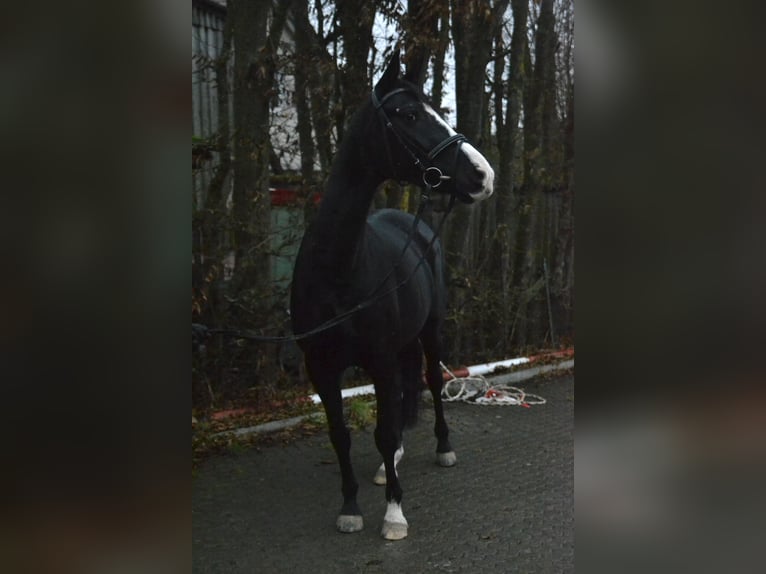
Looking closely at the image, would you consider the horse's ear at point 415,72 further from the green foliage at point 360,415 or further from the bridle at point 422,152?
the green foliage at point 360,415

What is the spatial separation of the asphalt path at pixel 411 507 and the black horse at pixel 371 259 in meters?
0.25

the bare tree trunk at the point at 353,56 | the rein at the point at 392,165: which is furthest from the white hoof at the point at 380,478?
the bare tree trunk at the point at 353,56

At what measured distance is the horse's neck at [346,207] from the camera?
10.8ft

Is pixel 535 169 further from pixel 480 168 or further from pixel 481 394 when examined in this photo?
pixel 480 168

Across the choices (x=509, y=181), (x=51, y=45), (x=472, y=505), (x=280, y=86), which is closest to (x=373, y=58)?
(x=280, y=86)

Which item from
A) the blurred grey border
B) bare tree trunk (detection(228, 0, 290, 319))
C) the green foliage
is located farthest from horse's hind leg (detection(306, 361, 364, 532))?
the blurred grey border

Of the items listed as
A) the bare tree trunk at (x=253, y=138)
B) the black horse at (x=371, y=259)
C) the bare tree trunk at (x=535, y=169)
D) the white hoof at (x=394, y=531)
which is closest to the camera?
the black horse at (x=371, y=259)

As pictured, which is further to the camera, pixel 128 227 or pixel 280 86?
pixel 280 86

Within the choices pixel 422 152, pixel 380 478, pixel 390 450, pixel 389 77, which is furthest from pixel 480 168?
pixel 380 478

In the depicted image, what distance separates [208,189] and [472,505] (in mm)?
3419

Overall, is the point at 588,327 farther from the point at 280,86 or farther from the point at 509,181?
the point at 509,181

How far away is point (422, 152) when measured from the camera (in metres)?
3.14

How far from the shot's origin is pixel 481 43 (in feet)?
23.9

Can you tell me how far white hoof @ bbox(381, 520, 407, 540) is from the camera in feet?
11.5
